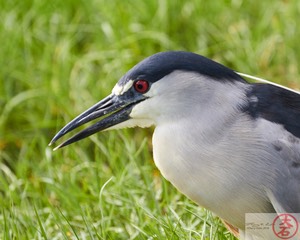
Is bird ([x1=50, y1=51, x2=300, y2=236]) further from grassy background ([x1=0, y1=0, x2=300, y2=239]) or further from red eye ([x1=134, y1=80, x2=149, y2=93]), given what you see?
grassy background ([x1=0, y1=0, x2=300, y2=239])

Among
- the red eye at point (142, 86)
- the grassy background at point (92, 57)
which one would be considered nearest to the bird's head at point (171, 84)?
the red eye at point (142, 86)

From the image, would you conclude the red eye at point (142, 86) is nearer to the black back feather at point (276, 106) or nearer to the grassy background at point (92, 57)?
the black back feather at point (276, 106)

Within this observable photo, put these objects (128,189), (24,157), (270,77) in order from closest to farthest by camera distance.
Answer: (128,189) → (24,157) → (270,77)

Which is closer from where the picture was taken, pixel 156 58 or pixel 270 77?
pixel 156 58

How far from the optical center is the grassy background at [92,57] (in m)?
4.76

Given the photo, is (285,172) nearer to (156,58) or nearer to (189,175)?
(189,175)

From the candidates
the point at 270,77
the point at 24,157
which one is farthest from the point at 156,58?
the point at 270,77

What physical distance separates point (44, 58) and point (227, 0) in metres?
1.29

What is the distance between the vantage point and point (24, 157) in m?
5.10

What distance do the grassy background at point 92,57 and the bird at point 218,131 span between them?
820 millimetres

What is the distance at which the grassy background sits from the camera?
4.76 meters

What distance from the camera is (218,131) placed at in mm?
3541

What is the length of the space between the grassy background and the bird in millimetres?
820

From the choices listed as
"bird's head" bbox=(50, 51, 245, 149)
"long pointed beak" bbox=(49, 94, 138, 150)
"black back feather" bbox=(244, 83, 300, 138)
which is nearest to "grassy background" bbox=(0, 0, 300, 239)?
"long pointed beak" bbox=(49, 94, 138, 150)
